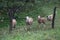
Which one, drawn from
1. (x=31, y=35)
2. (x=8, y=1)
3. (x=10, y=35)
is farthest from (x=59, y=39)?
(x=8, y=1)

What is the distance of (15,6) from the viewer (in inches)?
525

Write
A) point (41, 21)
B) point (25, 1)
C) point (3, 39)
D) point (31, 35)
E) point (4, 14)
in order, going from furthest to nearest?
point (4, 14) → point (41, 21) → point (25, 1) → point (31, 35) → point (3, 39)

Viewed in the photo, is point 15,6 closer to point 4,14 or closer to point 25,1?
point 25,1

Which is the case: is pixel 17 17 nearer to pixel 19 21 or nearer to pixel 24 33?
pixel 19 21

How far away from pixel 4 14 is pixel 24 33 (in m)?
5.24

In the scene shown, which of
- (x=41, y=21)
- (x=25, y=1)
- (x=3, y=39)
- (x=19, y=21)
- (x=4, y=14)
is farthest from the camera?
(x=4, y=14)

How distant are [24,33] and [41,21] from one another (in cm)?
228

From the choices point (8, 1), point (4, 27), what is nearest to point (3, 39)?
point (8, 1)

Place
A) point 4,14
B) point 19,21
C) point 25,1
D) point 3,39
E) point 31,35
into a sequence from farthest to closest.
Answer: point 4,14, point 19,21, point 25,1, point 31,35, point 3,39

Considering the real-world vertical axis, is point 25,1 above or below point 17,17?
above

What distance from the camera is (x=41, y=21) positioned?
47.3ft

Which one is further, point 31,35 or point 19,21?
point 19,21

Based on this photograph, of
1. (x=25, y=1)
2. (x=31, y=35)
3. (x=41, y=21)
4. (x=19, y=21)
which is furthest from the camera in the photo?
(x=19, y=21)

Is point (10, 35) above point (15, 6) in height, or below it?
below
